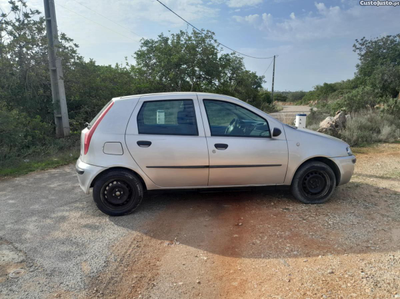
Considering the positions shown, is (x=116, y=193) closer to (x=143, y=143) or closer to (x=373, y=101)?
(x=143, y=143)

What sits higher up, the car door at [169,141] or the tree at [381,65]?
the tree at [381,65]

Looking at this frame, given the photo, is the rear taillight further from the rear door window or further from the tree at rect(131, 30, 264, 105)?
the tree at rect(131, 30, 264, 105)

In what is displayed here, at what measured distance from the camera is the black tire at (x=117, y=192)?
13.1 ft

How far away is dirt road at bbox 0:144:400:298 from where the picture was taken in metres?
2.60

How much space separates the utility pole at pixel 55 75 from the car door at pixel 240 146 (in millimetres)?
7024

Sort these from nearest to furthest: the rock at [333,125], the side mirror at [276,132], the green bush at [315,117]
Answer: the side mirror at [276,132]
the rock at [333,125]
the green bush at [315,117]

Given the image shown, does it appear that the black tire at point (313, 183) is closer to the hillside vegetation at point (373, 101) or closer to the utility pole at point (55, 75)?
the hillside vegetation at point (373, 101)

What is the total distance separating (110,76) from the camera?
11594 mm

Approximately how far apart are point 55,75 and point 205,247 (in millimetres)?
8571

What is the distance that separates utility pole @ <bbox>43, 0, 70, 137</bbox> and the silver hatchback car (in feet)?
20.4

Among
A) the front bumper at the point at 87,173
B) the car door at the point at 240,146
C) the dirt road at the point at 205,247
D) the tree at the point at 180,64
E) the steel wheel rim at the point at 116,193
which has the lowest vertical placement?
the dirt road at the point at 205,247

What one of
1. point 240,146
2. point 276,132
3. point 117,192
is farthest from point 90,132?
point 276,132

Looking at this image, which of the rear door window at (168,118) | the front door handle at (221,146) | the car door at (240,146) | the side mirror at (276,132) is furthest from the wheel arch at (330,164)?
the rear door window at (168,118)

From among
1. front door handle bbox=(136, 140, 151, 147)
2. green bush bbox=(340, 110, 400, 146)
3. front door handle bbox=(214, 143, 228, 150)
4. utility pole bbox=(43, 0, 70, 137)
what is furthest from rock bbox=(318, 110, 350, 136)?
utility pole bbox=(43, 0, 70, 137)
